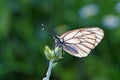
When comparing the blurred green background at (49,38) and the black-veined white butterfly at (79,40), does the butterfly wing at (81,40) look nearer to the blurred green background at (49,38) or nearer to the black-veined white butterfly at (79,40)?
the black-veined white butterfly at (79,40)

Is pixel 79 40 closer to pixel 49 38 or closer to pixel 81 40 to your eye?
pixel 81 40

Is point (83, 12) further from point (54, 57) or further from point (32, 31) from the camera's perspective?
point (54, 57)

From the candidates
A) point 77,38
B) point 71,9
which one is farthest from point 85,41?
point 71,9

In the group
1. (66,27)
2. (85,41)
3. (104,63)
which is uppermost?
(85,41)

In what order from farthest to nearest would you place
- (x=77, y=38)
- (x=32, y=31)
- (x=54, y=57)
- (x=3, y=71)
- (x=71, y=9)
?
(x=71, y=9) < (x=32, y=31) < (x=3, y=71) < (x=77, y=38) < (x=54, y=57)

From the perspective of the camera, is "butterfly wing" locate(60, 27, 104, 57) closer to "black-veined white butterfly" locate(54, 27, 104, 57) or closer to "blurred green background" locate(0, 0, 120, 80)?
"black-veined white butterfly" locate(54, 27, 104, 57)

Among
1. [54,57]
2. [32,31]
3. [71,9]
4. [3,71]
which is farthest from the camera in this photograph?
[71,9]
